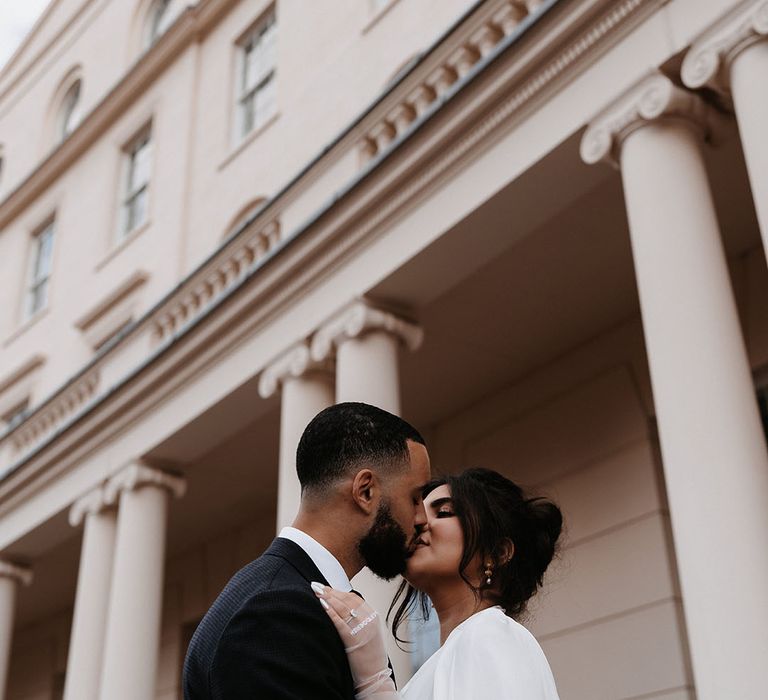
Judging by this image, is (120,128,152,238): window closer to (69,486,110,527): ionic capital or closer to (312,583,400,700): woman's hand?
(69,486,110,527): ionic capital

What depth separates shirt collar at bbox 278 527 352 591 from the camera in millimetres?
2945

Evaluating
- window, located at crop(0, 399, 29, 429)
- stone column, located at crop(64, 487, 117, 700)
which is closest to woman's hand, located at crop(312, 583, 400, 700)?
stone column, located at crop(64, 487, 117, 700)

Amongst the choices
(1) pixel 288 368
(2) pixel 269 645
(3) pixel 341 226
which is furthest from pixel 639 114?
(2) pixel 269 645

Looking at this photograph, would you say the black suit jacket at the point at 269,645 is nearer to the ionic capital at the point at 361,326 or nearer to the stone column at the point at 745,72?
the stone column at the point at 745,72

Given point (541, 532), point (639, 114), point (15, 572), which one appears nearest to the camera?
point (541, 532)

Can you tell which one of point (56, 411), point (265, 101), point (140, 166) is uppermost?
point (140, 166)

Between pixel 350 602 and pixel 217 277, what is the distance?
890 centimetres

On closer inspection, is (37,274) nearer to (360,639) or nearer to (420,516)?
(420,516)

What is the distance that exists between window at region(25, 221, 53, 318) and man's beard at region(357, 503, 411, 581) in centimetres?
1785

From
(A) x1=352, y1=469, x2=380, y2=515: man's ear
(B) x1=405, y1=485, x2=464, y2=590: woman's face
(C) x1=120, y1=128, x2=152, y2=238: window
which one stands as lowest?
(A) x1=352, y1=469, x2=380, y2=515: man's ear

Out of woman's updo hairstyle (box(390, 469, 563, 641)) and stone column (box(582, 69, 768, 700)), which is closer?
woman's updo hairstyle (box(390, 469, 563, 641))

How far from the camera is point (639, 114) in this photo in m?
6.99

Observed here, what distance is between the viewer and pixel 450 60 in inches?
357

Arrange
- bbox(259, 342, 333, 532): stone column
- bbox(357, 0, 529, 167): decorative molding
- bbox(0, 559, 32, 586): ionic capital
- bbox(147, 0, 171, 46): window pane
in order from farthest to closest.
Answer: bbox(147, 0, 171, 46): window pane → bbox(0, 559, 32, 586): ionic capital → bbox(259, 342, 333, 532): stone column → bbox(357, 0, 529, 167): decorative molding
